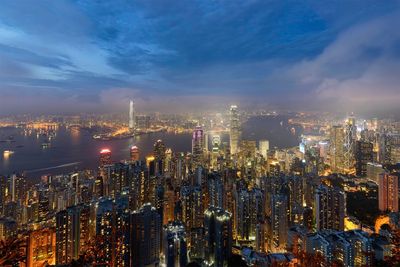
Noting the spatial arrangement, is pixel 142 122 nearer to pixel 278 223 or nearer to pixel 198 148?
pixel 198 148

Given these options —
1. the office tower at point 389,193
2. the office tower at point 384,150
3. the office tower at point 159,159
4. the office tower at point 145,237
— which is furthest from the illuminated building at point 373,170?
the office tower at point 145,237

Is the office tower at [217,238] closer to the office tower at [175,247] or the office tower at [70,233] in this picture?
the office tower at [175,247]

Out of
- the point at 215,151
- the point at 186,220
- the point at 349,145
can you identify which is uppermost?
the point at 349,145

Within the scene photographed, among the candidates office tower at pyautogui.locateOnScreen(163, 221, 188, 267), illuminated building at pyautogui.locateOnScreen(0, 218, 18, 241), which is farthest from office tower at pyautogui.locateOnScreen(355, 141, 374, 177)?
illuminated building at pyautogui.locateOnScreen(0, 218, 18, 241)

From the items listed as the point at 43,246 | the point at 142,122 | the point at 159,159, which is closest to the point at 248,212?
the point at 43,246

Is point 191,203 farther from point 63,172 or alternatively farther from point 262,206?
point 63,172
